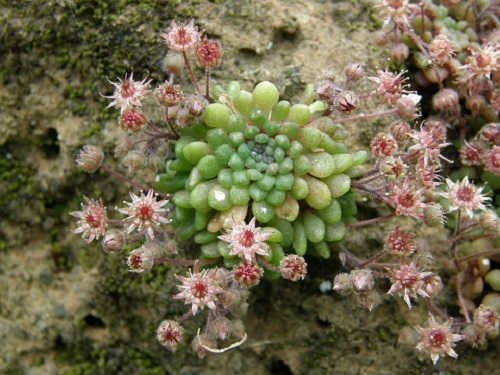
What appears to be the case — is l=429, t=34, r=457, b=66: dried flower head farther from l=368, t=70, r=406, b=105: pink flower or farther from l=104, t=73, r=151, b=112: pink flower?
l=104, t=73, r=151, b=112: pink flower

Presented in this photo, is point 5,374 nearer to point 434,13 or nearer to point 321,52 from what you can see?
point 321,52

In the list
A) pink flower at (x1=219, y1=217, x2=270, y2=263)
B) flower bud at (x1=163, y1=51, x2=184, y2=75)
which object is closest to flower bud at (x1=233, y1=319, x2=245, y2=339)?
pink flower at (x1=219, y1=217, x2=270, y2=263)

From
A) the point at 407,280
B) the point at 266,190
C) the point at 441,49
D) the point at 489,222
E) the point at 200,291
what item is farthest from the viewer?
the point at 441,49

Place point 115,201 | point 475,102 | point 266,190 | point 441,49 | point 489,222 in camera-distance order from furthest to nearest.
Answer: point 115,201, point 475,102, point 441,49, point 489,222, point 266,190

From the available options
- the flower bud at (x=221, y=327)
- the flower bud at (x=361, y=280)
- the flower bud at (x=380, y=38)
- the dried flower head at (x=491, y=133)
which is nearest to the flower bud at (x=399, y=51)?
the flower bud at (x=380, y=38)

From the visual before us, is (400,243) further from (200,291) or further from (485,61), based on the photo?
(485,61)

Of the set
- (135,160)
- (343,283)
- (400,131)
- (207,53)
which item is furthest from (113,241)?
(400,131)

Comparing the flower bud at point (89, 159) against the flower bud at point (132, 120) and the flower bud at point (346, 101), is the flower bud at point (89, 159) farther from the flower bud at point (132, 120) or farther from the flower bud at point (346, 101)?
the flower bud at point (346, 101)
